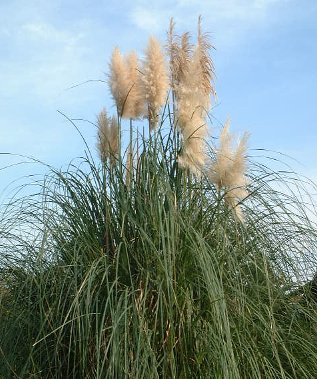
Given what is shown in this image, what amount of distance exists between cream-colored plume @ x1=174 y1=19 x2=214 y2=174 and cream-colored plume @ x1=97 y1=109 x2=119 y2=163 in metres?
0.38

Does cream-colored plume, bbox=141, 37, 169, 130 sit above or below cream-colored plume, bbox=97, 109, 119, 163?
above

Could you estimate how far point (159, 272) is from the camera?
3568mm

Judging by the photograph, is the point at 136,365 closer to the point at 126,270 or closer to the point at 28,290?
the point at 126,270

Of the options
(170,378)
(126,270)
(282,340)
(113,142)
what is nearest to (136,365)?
(170,378)

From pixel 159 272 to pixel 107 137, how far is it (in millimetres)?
989

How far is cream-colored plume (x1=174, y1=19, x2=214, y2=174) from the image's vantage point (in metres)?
3.95

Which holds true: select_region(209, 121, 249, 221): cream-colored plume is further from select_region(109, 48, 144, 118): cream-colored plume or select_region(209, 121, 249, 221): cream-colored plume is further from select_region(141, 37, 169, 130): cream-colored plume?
select_region(109, 48, 144, 118): cream-colored plume

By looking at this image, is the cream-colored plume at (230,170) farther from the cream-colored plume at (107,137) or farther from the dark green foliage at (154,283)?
the cream-colored plume at (107,137)

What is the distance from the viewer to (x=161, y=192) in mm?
3838

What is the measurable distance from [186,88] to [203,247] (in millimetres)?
955

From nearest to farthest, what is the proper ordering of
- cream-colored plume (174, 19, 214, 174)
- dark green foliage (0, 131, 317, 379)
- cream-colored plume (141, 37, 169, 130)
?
1. dark green foliage (0, 131, 317, 379)
2. cream-colored plume (174, 19, 214, 174)
3. cream-colored plume (141, 37, 169, 130)

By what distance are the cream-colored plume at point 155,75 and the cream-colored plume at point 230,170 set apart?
1.43ft

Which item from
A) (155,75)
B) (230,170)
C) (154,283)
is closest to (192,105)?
(155,75)

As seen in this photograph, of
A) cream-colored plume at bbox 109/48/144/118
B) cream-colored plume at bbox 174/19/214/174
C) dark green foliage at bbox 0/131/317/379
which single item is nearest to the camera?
dark green foliage at bbox 0/131/317/379
